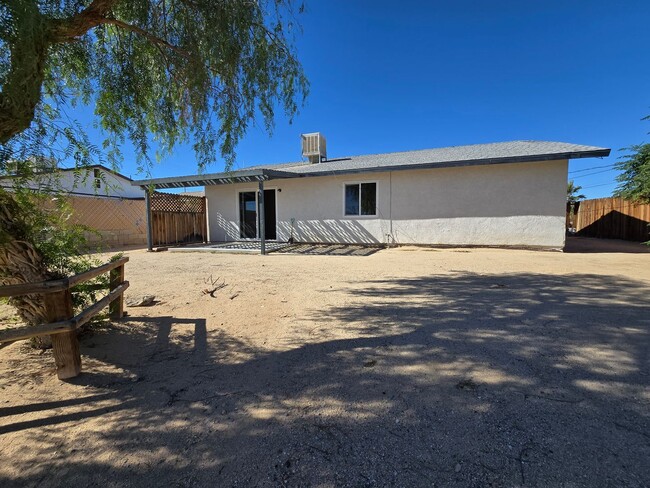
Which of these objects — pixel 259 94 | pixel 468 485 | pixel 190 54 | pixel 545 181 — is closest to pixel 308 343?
pixel 468 485

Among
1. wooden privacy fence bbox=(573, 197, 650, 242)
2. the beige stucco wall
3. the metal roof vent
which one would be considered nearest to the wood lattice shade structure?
the beige stucco wall

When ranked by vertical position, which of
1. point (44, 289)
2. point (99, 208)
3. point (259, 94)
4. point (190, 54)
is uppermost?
point (190, 54)

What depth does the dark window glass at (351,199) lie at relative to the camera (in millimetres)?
12125

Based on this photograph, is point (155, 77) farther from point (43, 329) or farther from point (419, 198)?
point (419, 198)

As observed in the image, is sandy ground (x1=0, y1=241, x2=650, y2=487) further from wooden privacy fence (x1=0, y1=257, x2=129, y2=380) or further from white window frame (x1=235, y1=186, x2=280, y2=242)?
white window frame (x1=235, y1=186, x2=280, y2=242)

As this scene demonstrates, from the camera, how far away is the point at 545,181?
9.63 metres

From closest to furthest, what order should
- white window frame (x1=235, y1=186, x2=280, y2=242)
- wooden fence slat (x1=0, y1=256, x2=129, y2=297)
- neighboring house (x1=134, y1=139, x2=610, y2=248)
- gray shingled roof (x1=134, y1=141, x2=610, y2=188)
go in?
wooden fence slat (x1=0, y1=256, x2=129, y2=297) < gray shingled roof (x1=134, y1=141, x2=610, y2=188) < neighboring house (x1=134, y1=139, x2=610, y2=248) < white window frame (x1=235, y1=186, x2=280, y2=242)

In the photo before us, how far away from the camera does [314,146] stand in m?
14.5

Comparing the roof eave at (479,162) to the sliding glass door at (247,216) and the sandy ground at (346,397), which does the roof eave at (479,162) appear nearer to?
the sliding glass door at (247,216)

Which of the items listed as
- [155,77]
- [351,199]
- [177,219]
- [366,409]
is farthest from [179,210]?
[366,409]

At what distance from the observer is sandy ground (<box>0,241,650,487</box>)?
160cm

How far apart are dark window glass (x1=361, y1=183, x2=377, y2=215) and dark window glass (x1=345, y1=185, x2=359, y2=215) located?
24 centimetres

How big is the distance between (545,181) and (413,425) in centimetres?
1032

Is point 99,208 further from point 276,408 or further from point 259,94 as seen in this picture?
point 276,408
